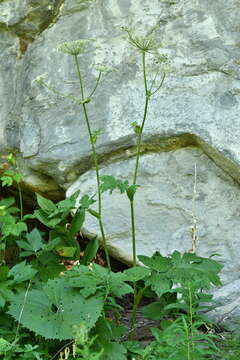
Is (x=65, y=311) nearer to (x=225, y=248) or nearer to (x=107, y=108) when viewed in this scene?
(x=225, y=248)

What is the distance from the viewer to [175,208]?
3436 mm

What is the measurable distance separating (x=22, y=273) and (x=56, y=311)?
0.28 meters

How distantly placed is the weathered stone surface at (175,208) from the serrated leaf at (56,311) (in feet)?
3.23

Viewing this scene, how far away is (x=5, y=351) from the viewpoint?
7.57 ft

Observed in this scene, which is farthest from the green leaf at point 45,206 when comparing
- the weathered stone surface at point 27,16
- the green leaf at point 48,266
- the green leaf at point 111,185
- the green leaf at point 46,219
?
the weathered stone surface at point 27,16

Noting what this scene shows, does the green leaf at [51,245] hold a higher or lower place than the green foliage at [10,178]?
lower

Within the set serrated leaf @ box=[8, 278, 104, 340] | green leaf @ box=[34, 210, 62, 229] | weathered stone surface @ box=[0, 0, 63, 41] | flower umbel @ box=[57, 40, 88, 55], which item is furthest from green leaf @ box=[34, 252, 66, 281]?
weathered stone surface @ box=[0, 0, 63, 41]

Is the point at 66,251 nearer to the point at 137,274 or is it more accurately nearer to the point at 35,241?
the point at 35,241

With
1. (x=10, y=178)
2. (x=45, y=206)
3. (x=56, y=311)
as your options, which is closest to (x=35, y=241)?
(x=45, y=206)

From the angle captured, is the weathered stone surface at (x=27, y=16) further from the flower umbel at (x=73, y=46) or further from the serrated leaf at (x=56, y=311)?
the serrated leaf at (x=56, y=311)

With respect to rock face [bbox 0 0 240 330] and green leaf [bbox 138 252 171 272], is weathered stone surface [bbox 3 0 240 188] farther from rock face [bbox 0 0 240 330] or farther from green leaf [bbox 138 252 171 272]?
green leaf [bbox 138 252 171 272]

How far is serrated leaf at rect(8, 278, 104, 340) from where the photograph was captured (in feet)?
7.63

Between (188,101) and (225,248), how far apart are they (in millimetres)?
830

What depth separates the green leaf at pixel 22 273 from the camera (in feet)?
8.80
